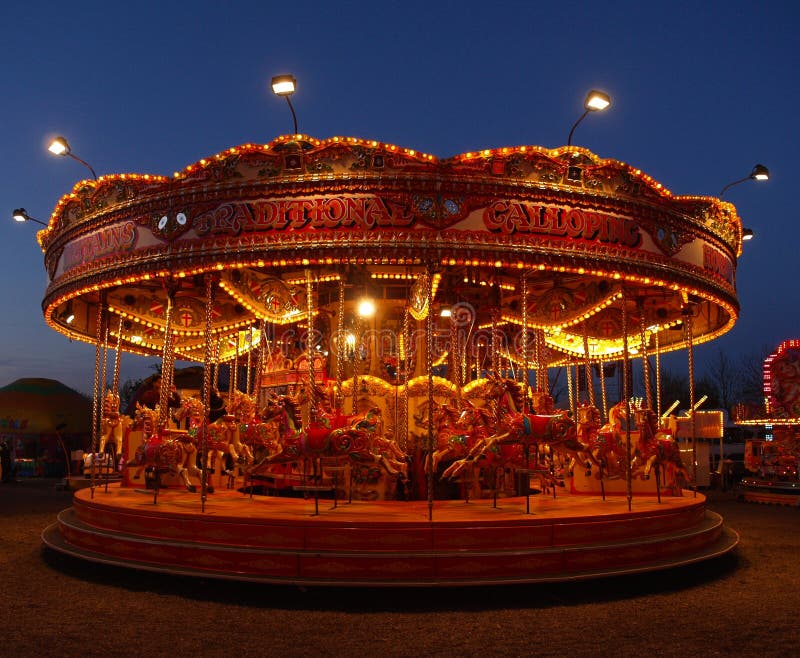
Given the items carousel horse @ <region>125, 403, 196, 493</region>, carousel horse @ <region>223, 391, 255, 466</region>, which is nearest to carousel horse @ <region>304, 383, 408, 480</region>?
carousel horse @ <region>125, 403, 196, 493</region>

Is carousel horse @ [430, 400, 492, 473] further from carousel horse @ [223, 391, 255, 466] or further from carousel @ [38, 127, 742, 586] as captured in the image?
carousel horse @ [223, 391, 255, 466]

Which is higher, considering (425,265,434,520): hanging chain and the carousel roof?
the carousel roof

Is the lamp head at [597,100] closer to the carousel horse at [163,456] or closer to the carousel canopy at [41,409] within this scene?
the carousel horse at [163,456]

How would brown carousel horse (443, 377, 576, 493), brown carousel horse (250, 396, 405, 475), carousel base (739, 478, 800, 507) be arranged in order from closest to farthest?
brown carousel horse (250, 396, 405, 475) < brown carousel horse (443, 377, 576, 493) < carousel base (739, 478, 800, 507)

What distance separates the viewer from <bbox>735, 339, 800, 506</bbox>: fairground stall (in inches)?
699

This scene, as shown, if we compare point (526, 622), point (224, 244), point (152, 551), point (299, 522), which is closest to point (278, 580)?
point (299, 522)

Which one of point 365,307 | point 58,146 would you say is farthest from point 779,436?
point 58,146

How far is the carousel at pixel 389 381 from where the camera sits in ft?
23.0

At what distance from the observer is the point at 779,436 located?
62.5 feet

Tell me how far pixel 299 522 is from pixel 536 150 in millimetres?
5285

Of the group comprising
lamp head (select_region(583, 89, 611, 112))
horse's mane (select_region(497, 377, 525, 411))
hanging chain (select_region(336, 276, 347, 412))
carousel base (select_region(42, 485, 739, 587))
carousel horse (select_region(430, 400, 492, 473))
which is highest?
lamp head (select_region(583, 89, 611, 112))

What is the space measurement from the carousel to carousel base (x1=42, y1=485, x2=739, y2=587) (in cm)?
2

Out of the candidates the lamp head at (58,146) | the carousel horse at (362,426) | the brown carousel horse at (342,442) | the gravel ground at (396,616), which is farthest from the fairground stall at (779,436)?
the lamp head at (58,146)

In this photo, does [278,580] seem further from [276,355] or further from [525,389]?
[276,355]
